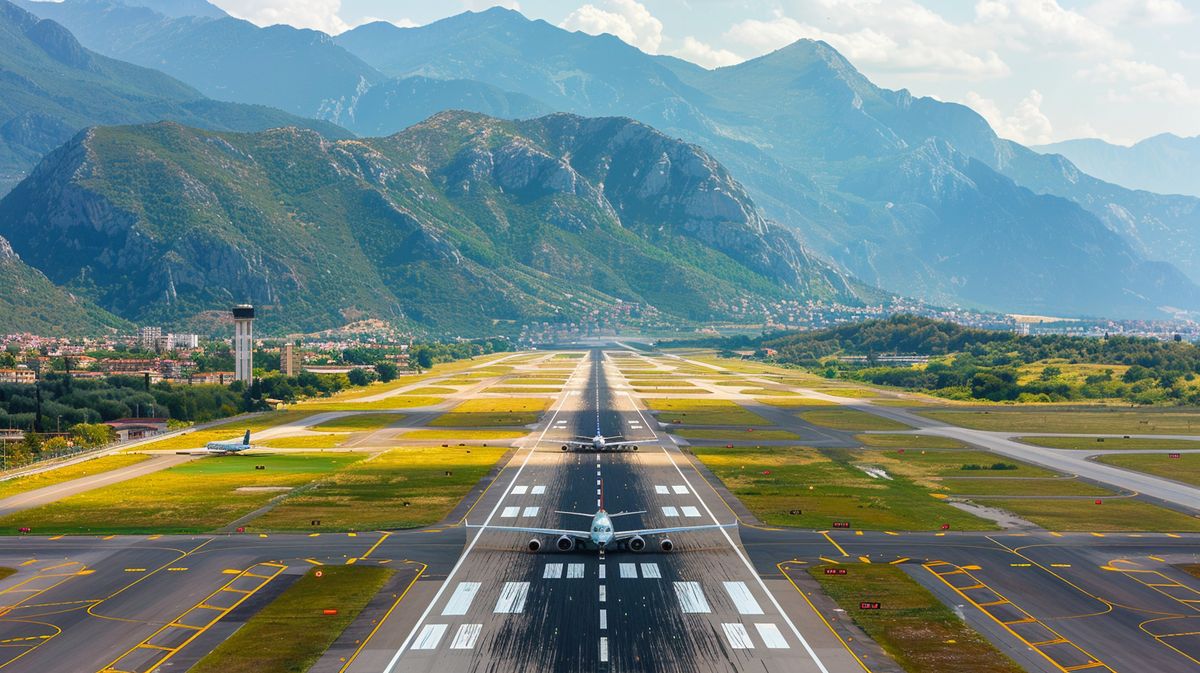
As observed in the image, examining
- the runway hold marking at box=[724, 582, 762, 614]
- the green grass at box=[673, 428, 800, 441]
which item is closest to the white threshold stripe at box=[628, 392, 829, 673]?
the runway hold marking at box=[724, 582, 762, 614]

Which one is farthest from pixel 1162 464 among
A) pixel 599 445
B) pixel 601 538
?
pixel 601 538

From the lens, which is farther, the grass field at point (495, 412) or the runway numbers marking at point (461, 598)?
the grass field at point (495, 412)

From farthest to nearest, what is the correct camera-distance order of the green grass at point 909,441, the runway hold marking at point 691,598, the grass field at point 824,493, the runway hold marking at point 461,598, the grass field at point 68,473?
the green grass at point 909,441
the grass field at point 68,473
the grass field at point 824,493
the runway hold marking at point 461,598
the runway hold marking at point 691,598

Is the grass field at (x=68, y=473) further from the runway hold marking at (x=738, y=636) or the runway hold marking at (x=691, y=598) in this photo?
the runway hold marking at (x=738, y=636)

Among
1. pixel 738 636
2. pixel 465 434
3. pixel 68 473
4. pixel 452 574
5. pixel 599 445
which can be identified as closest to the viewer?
pixel 738 636

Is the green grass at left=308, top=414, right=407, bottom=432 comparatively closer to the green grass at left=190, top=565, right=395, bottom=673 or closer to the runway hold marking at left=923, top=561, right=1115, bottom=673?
the green grass at left=190, top=565, right=395, bottom=673

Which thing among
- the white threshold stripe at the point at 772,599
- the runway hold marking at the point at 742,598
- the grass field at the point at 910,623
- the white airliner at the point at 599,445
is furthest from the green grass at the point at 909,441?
the runway hold marking at the point at 742,598

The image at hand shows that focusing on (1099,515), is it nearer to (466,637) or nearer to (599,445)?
(599,445)
